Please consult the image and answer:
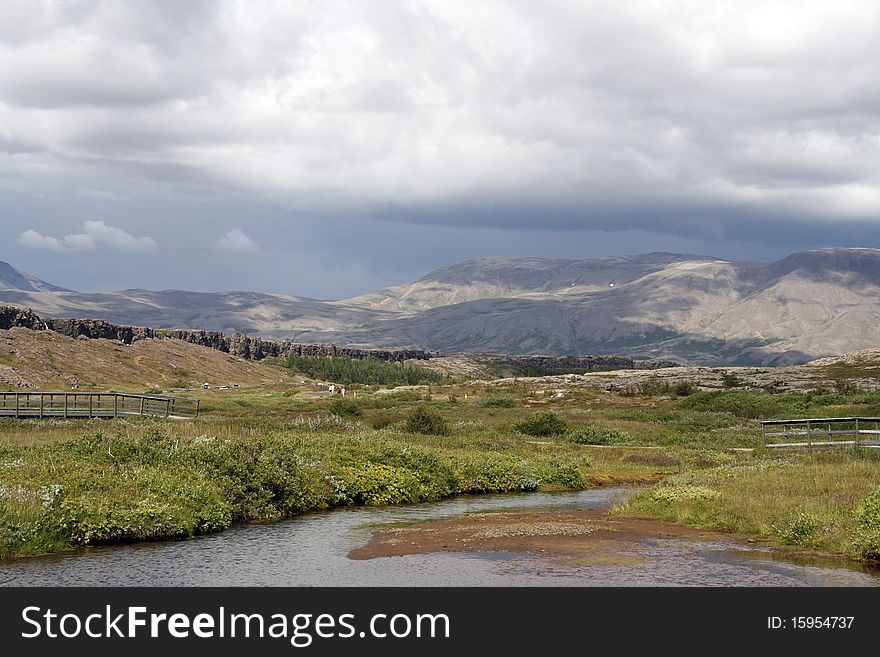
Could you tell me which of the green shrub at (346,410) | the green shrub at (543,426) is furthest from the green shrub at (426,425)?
the green shrub at (346,410)

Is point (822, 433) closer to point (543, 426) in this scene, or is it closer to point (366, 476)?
point (543, 426)

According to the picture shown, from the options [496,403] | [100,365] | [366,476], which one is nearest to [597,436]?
[366,476]

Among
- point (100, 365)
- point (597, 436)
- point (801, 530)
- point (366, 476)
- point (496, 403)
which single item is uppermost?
point (801, 530)

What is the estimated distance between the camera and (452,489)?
39.5 meters

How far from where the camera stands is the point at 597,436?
6219 centimetres

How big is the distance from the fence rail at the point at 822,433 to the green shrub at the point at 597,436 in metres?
9.83

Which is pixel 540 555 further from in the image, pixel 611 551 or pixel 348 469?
pixel 348 469

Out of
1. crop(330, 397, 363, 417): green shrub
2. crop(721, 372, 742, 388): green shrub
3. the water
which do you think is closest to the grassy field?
the water

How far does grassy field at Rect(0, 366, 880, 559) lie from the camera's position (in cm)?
2508

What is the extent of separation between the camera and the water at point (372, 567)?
20.1 meters

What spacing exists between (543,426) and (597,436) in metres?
5.54
